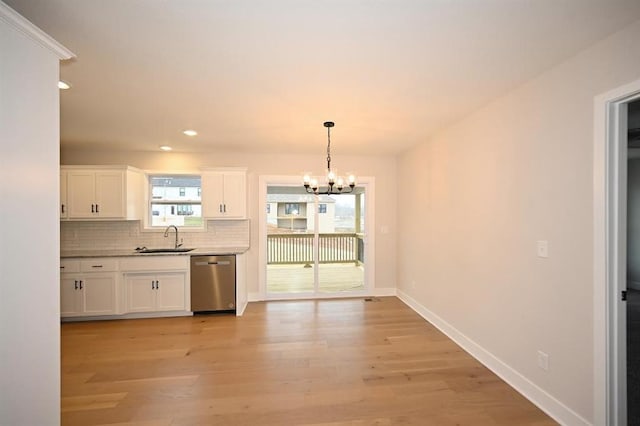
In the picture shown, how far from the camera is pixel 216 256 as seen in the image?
411cm

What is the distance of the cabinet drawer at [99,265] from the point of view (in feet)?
12.4

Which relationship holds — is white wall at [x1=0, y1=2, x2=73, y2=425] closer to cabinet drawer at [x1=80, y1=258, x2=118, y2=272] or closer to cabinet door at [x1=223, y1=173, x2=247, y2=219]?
cabinet drawer at [x1=80, y1=258, x2=118, y2=272]

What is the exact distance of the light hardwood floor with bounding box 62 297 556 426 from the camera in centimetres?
204

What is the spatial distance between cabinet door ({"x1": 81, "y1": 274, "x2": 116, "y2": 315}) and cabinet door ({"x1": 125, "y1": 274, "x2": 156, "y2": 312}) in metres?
0.19

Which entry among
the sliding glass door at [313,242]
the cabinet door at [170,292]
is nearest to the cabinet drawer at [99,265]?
the cabinet door at [170,292]

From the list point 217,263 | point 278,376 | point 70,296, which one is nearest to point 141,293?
point 70,296

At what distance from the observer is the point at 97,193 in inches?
162

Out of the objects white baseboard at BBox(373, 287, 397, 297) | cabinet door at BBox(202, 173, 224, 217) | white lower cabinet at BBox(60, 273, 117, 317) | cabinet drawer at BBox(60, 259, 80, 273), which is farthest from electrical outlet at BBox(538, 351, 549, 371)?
cabinet drawer at BBox(60, 259, 80, 273)

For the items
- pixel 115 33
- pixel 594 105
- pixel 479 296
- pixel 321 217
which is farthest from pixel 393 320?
pixel 115 33

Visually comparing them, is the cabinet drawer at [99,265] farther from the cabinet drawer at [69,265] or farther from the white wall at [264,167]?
the white wall at [264,167]

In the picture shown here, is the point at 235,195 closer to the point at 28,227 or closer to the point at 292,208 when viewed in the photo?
the point at 292,208

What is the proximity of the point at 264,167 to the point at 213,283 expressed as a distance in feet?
6.83

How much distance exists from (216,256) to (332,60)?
10.6 feet

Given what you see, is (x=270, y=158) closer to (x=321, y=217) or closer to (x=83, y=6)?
(x=321, y=217)
